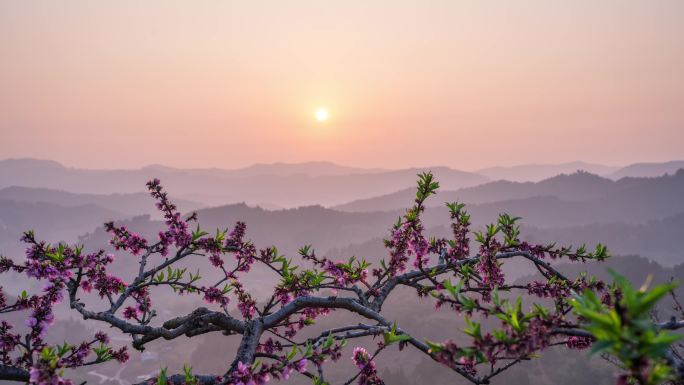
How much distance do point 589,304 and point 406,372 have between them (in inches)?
4850

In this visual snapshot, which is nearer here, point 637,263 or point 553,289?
point 553,289

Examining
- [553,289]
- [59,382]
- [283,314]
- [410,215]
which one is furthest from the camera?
[410,215]

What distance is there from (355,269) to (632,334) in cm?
590

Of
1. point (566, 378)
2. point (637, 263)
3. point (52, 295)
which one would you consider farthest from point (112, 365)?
point (637, 263)

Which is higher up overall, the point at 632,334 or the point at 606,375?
the point at 632,334

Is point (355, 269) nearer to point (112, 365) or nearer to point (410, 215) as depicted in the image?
point (410, 215)

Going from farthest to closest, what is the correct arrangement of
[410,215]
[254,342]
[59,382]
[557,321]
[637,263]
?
1. [637,263]
2. [410,215]
3. [254,342]
4. [59,382]
5. [557,321]

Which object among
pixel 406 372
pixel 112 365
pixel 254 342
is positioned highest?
pixel 254 342

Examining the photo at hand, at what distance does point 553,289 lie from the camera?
634 cm

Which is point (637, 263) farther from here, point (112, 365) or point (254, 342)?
point (112, 365)

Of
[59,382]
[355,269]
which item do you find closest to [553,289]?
[355,269]

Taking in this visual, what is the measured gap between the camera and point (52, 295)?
656 centimetres

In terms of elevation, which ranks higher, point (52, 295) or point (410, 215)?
point (410, 215)

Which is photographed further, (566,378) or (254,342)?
(566,378)
